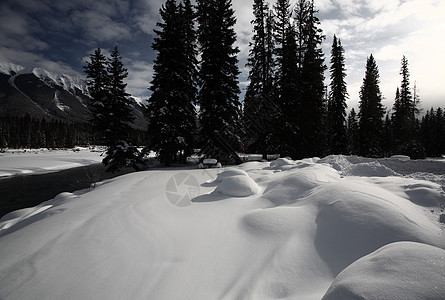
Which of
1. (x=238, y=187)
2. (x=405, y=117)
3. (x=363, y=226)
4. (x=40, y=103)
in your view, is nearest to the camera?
(x=363, y=226)

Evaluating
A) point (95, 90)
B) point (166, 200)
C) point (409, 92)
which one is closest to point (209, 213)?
point (166, 200)

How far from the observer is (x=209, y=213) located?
395cm

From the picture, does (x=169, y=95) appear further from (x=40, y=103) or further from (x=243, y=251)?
(x=40, y=103)

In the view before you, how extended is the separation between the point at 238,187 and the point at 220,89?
33.2ft

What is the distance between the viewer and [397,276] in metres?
1.38

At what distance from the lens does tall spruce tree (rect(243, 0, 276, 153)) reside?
15289mm

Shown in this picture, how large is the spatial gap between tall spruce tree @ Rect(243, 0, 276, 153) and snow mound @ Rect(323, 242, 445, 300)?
13.8 m

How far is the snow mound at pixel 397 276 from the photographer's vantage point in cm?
125

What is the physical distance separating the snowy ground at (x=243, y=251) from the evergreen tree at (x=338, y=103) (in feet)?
60.4

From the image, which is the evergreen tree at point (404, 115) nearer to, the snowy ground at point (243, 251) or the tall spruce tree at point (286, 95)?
the tall spruce tree at point (286, 95)

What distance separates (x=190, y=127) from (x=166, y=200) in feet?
34.3

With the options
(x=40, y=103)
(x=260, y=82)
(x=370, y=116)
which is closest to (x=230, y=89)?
(x=260, y=82)

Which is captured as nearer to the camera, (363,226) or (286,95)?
(363,226)

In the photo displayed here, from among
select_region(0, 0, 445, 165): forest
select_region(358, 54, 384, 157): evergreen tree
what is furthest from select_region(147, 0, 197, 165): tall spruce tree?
select_region(358, 54, 384, 157): evergreen tree
